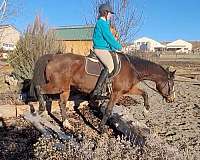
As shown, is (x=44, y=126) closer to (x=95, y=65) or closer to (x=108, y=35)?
(x=95, y=65)

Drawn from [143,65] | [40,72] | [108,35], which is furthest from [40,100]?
[143,65]

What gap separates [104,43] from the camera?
763cm

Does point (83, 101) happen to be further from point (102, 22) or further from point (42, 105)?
point (102, 22)

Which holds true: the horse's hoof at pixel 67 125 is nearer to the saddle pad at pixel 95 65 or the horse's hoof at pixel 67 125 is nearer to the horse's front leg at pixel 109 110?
the horse's front leg at pixel 109 110

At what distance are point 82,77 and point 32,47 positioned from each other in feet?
22.3

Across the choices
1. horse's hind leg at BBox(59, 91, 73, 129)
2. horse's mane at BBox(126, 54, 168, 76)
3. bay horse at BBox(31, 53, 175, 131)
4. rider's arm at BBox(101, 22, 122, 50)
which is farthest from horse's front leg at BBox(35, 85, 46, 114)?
horse's mane at BBox(126, 54, 168, 76)

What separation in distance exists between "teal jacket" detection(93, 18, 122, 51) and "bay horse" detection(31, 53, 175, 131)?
504 mm

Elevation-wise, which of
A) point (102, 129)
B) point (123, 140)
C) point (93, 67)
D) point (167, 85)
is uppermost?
point (93, 67)

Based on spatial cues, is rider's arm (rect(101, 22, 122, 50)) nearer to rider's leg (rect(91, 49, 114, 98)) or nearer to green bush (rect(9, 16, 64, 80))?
rider's leg (rect(91, 49, 114, 98))

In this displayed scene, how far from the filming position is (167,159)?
12.8 feet

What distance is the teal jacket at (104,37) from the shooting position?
288 inches

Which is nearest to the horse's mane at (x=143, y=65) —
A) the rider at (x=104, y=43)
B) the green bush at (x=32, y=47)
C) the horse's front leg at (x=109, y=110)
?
the rider at (x=104, y=43)

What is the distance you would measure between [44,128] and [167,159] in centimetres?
390

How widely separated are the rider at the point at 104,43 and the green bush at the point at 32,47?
675 centimetres
